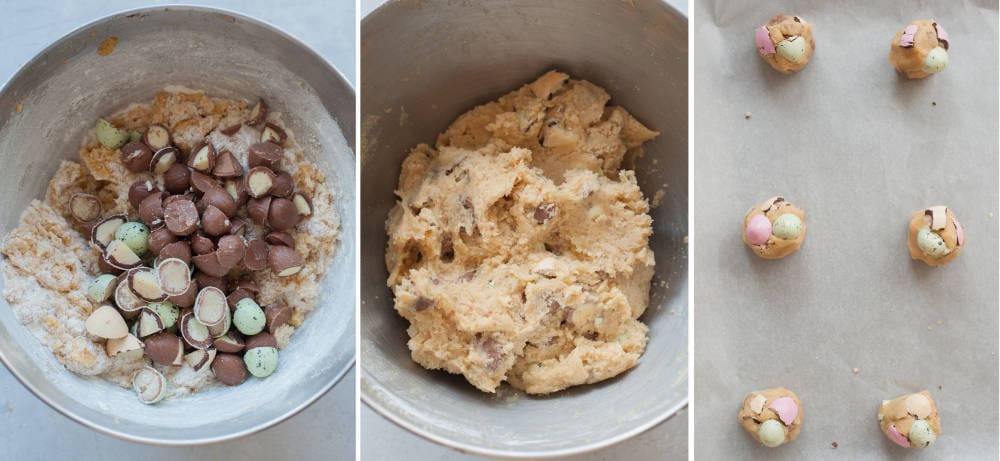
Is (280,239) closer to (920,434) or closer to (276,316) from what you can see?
(276,316)

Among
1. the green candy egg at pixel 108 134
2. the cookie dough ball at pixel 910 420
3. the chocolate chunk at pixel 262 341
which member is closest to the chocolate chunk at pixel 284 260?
the chocolate chunk at pixel 262 341

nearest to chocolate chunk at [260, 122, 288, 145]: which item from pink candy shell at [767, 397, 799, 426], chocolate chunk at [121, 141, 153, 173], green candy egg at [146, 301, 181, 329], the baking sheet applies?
chocolate chunk at [121, 141, 153, 173]

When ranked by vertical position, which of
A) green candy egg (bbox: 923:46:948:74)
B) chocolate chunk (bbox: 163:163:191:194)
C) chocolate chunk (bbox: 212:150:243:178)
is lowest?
chocolate chunk (bbox: 163:163:191:194)

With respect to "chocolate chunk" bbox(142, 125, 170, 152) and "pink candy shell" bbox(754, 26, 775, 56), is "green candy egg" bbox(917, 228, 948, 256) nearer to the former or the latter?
"pink candy shell" bbox(754, 26, 775, 56)

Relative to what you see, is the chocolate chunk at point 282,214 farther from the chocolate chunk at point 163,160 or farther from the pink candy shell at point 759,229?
the pink candy shell at point 759,229

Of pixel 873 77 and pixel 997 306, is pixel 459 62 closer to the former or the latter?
pixel 873 77

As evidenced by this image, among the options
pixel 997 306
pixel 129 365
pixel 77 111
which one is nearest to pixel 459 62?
pixel 77 111
